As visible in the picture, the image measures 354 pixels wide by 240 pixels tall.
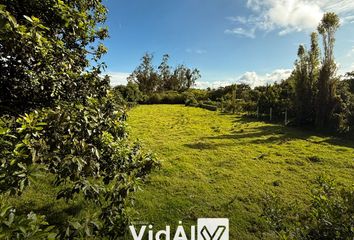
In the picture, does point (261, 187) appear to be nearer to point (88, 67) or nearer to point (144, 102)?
point (88, 67)

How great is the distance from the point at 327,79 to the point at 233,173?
12134 mm

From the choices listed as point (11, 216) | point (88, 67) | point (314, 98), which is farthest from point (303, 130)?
point (11, 216)

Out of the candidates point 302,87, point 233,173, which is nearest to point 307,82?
point 302,87

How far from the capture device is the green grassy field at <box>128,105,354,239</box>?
18.7 ft

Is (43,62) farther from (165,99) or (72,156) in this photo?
(165,99)

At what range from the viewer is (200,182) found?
7.30 m

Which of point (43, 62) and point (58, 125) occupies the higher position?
point (43, 62)

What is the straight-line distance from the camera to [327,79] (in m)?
15.9

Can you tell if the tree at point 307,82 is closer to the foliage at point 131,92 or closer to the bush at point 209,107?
the bush at point 209,107

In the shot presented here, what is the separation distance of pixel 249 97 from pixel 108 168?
27410 millimetres

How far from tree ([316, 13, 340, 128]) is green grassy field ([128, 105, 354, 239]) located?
2624 mm

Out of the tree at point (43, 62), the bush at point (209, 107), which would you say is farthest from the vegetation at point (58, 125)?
the bush at point (209, 107)

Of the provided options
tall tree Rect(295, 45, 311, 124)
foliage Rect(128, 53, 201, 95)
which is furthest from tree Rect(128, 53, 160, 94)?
tall tree Rect(295, 45, 311, 124)

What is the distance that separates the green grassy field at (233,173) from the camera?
571 centimetres
